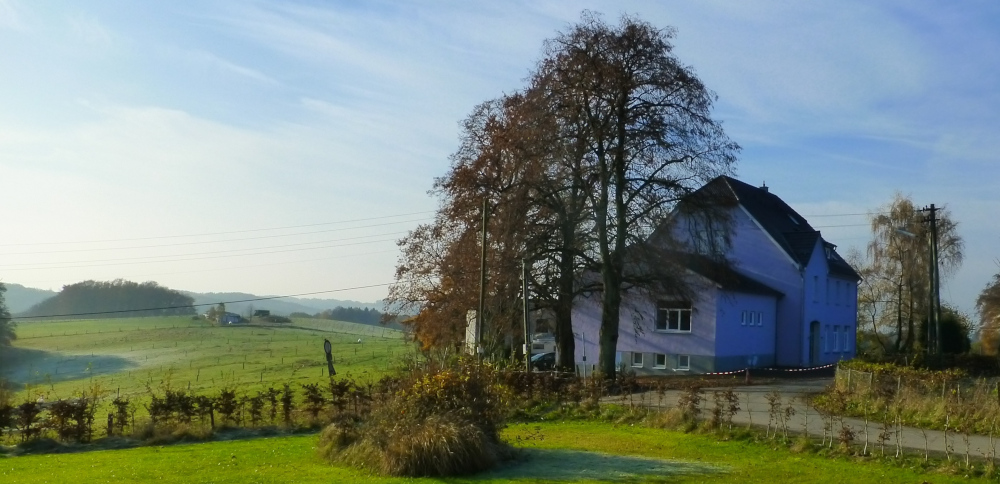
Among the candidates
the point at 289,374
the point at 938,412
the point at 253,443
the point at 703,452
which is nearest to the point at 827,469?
the point at 703,452

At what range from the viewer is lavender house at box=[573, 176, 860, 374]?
42.3 metres

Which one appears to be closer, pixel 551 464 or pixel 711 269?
pixel 551 464

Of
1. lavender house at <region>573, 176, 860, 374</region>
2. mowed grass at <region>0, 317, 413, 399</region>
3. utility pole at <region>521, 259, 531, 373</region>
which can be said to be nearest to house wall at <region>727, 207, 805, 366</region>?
lavender house at <region>573, 176, 860, 374</region>

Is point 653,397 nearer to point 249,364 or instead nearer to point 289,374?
point 289,374

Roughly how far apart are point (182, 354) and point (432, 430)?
45.3 meters

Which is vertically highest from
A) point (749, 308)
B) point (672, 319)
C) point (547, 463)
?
point (749, 308)

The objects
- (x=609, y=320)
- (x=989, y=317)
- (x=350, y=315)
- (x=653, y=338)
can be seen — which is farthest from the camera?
(x=350, y=315)

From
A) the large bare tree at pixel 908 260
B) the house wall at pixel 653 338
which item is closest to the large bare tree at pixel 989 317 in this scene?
the large bare tree at pixel 908 260

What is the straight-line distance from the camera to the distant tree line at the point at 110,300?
69938 mm

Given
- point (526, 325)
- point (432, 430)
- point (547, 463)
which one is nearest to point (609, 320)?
point (526, 325)

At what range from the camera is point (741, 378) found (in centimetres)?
Answer: 3975

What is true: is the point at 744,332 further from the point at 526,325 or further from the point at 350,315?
the point at 350,315

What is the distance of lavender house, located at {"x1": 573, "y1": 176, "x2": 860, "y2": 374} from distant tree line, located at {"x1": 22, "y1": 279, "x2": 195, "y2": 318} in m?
36.5

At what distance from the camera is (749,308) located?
47.8 metres
